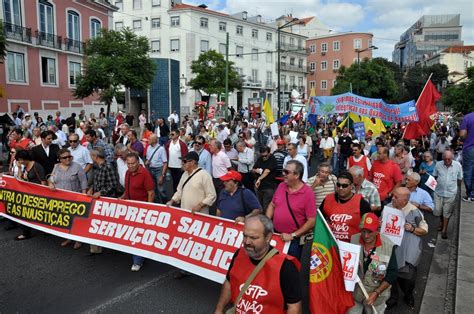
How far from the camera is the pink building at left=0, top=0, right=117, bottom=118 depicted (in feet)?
86.4

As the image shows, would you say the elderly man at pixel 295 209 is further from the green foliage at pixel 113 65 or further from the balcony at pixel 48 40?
the balcony at pixel 48 40

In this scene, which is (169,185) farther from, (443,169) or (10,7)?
(10,7)

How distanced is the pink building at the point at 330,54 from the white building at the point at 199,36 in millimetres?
13297

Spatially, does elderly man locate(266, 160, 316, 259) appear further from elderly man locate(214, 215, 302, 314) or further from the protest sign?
elderly man locate(214, 215, 302, 314)

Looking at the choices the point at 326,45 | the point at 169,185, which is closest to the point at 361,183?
the point at 169,185

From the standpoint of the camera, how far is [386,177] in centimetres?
698

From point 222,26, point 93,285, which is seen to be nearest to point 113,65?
point 93,285

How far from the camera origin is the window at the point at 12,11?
25.8 m

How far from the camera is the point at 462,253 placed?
555 cm

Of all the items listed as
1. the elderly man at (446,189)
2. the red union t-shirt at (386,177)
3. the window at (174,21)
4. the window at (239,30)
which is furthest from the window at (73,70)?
the window at (239,30)

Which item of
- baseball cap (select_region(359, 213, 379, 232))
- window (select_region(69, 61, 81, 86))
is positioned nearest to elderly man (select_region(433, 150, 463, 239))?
baseball cap (select_region(359, 213, 379, 232))

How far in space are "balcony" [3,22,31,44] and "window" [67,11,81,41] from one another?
4.31 meters

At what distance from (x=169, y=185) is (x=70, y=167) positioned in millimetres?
5032

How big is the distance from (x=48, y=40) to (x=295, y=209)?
29906mm
